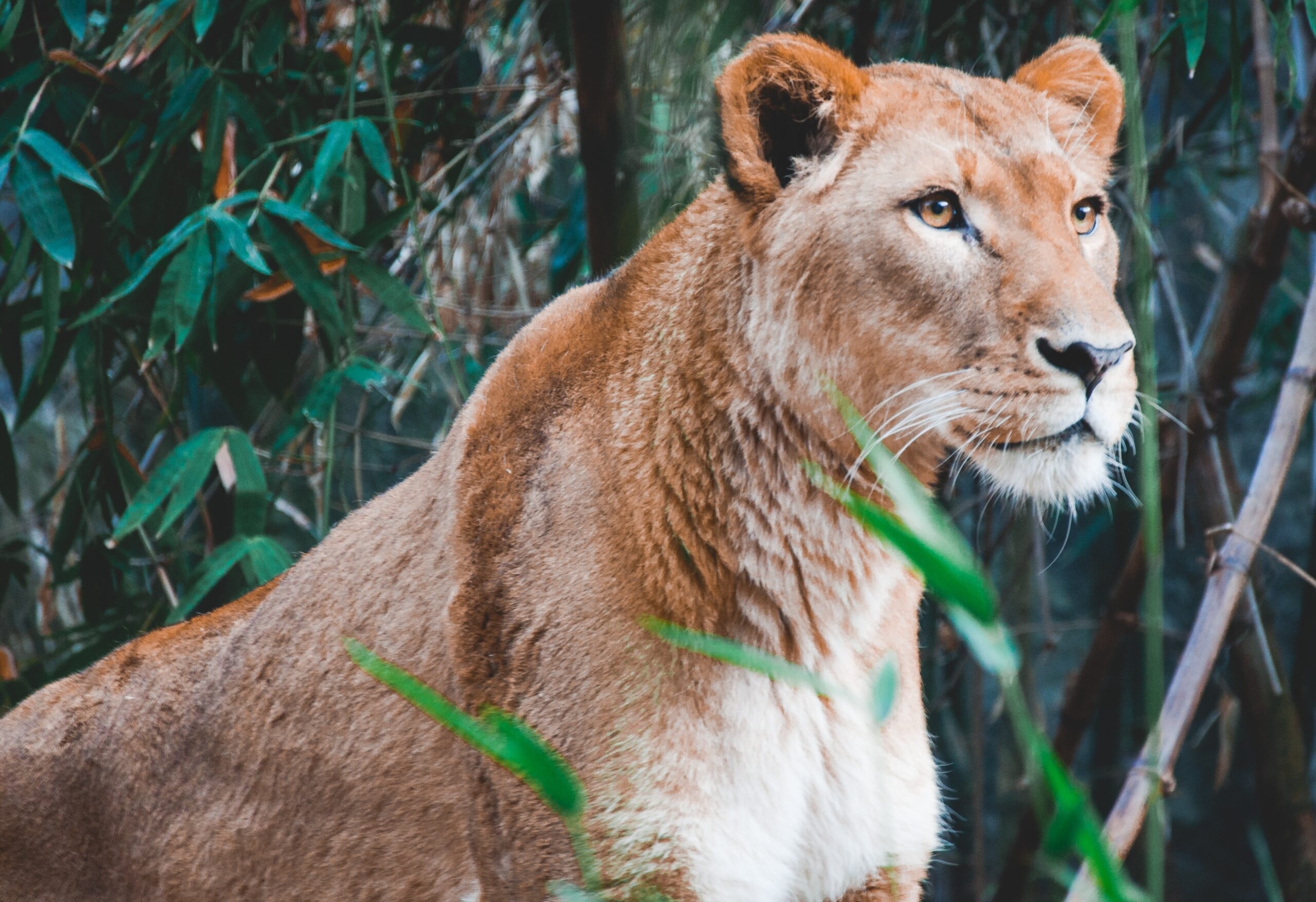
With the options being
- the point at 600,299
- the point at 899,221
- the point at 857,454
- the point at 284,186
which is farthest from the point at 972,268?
the point at 284,186

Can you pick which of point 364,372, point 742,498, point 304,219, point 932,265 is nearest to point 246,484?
point 364,372

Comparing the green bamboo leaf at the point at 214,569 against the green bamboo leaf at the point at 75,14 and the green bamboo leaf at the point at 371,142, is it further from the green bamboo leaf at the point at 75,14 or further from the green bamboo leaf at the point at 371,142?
the green bamboo leaf at the point at 75,14

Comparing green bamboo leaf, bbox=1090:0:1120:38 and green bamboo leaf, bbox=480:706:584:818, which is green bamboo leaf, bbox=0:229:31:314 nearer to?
green bamboo leaf, bbox=1090:0:1120:38

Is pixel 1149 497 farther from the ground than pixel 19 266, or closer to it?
farther from the ground

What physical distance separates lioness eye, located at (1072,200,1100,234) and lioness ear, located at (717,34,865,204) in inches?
15.5

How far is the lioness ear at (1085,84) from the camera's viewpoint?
2100 millimetres

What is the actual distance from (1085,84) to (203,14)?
194 cm

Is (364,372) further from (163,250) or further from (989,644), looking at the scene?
(989,644)

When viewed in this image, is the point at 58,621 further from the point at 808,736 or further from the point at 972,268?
the point at 972,268

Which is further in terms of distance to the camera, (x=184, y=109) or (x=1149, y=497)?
(x=184, y=109)

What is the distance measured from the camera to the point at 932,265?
5.67 ft

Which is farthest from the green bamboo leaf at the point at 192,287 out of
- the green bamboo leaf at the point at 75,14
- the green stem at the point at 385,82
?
the green bamboo leaf at the point at 75,14

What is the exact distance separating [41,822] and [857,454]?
169 cm

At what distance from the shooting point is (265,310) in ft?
11.5
